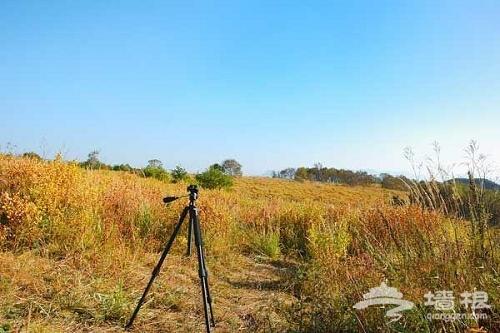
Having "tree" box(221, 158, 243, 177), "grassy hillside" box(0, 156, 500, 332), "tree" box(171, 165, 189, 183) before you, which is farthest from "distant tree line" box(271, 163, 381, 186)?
"grassy hillside" box(0, 156, 500, 332)

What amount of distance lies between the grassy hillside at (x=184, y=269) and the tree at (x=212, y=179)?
1518cm

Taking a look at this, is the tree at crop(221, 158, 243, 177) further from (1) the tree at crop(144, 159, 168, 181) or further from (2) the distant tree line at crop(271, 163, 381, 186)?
(1) the tree at crop(144, 159, 168, 181)

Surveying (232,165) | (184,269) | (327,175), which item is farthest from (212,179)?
(327,175)

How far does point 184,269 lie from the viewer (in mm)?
5336

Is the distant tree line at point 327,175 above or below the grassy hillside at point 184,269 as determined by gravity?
above

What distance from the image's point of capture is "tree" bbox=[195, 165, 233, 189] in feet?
74.5

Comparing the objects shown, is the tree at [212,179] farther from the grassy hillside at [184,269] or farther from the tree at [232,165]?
the tree at [232,165]

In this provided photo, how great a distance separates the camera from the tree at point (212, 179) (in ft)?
74.5

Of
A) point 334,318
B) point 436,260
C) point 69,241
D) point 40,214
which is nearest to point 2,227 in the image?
point 40,214

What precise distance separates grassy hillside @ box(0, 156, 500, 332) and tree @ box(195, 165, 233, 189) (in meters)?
15.2

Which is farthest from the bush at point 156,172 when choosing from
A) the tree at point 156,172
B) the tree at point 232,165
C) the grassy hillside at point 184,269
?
the tree at point 232,165

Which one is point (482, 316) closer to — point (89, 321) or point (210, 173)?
point (89, 321)

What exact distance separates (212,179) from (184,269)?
17577mm

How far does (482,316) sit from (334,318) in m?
1.24
